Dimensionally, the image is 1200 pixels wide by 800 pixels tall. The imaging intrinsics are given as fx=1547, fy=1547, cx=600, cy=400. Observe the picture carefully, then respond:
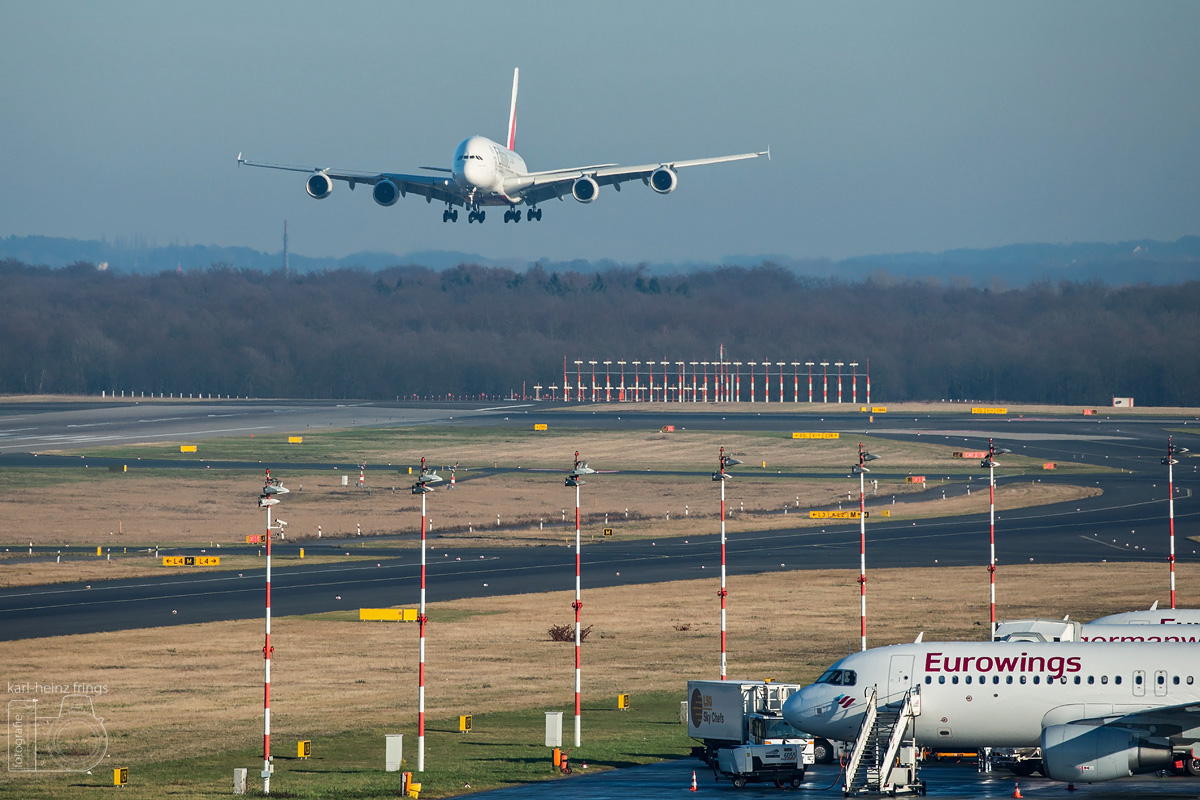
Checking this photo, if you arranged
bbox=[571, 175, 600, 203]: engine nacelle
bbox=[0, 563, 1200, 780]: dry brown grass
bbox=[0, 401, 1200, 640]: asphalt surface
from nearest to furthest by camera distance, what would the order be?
1. bbox=[0, 563, 1200, 780]: dry brown grass
2. bbox=[0, 401, 1200, 640]: asphalt surface
3. bbox=[571, 175, 600, 203]: engine nacelle

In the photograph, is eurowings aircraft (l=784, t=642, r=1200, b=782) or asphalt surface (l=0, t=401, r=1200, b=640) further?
asphalt surface (l=0, t=401, r=1200, b=640)

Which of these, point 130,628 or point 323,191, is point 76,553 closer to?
point 130,628

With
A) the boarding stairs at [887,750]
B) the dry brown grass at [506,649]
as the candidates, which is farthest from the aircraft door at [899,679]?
the dry brown grass at [506,649]

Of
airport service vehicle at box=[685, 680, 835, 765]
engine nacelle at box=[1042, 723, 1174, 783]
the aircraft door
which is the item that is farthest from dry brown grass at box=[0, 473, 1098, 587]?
engine nacelle at box=[1042, 723, 1174, 783]

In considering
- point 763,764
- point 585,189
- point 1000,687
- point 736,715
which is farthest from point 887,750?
point 585,189

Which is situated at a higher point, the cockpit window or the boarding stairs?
the cockpit window

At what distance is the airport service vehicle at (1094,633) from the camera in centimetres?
4038

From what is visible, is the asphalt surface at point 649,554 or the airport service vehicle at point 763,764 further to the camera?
the asphalt surface at point 649,554

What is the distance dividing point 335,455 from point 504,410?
50.0m

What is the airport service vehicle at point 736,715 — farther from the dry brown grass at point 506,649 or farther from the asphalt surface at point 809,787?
the dry brown grass at point 506,649

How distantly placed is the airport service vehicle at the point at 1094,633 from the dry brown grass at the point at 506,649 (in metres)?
12.1

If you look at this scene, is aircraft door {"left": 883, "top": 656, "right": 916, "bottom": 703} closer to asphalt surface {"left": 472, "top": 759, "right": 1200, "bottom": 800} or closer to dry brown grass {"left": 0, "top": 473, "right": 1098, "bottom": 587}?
asphalt surface {"left": 472, "top": 759, "right": 1200, "bottom": 800}

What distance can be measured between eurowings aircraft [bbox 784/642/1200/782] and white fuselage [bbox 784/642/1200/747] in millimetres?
24

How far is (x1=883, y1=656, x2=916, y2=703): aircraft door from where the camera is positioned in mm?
36938
